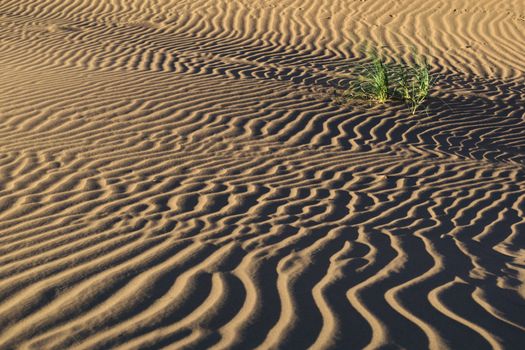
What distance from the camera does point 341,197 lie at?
18.5 ft

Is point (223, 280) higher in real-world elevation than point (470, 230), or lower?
higher

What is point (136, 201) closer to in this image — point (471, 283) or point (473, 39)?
point (471, 283)

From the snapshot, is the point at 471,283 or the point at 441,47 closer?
the point at 471,283

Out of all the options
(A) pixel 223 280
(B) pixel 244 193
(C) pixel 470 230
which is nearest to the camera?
(A) pixel 223 280

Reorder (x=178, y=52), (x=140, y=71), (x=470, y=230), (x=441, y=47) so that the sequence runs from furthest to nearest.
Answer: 1. (x=441, y=47)
2. (x=178, y=52)
3. (x=140, y=71)
4. (x=470, y=230)

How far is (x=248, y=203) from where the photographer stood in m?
5.31

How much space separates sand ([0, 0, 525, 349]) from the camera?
11.0 feet

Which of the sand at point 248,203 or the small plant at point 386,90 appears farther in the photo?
the small plant at point 386,90

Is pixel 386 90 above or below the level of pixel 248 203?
below

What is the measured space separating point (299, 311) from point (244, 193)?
2.20 meters

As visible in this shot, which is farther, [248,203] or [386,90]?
[386,90]

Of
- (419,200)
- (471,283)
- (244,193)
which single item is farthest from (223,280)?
(419,200)

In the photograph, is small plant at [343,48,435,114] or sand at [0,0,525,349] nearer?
sand at [0,0,525,349]

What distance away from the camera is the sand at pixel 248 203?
3.34 m
